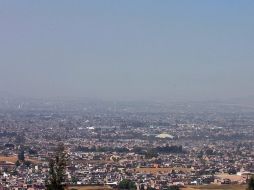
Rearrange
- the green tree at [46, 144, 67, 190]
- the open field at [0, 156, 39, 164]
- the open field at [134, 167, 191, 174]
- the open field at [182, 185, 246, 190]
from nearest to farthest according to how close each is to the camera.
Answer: the green tree at [46, 144, 67, 190] < the open field at [182, 185, 246, 190] < the open field at [134, 167, 191, 174] < the open field at [0, 156, 39, 164]

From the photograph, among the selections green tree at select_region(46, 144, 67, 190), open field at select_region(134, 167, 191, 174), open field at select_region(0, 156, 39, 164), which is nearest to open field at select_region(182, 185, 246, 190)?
open field at select_region(134, 167, 191, 174)

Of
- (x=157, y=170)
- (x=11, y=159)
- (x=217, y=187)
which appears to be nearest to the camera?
(x=217, y=187)

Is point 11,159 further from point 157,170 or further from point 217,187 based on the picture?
point 217,187

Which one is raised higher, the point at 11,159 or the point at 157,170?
the point at 11,159

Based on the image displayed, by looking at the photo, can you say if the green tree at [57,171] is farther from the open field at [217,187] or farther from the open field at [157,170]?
the open field at [157,170]

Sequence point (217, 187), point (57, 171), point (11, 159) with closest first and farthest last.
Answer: point (57, 171) → point (217, 187) → point (11, 159)

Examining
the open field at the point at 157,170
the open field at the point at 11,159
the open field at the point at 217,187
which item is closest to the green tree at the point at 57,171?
the open field at the point at 217,187

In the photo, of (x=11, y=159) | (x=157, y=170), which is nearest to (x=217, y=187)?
(x=157, y=170)

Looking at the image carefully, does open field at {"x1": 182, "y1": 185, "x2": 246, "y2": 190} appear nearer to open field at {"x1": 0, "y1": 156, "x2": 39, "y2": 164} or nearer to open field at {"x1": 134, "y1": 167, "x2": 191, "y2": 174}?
open field at {"x1": 134, "y1": 167, "x2": 191, "y2": 174}

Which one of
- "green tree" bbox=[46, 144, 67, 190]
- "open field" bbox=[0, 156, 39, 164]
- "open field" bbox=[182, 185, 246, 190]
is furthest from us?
"open field" bbox=[0, 156, 39, 164]

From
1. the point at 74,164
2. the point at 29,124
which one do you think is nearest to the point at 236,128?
the point at 29,124

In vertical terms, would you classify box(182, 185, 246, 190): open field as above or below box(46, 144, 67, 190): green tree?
below
